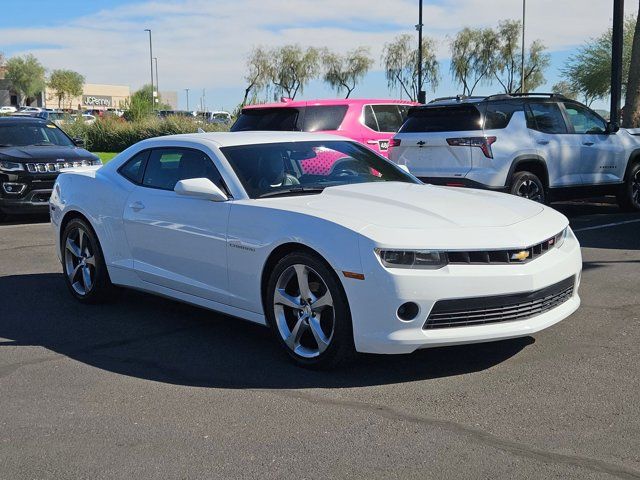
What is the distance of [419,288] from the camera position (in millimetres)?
4473

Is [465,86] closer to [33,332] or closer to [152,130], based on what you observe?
[152,130]

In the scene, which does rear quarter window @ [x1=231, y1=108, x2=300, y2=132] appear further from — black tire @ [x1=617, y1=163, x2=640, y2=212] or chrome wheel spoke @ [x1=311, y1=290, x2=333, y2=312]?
chrome wheel spoke @ [x1=311, y1=290, x2=333, y2=312]

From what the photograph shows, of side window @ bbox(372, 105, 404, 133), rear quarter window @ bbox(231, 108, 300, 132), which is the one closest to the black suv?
rear quarter window @ bbox(231, 108, 300, 132)

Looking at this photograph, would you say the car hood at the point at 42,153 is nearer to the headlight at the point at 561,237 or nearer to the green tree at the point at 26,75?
the headlight at the point at 561,237

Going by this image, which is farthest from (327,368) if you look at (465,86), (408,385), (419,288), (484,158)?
(465,86)

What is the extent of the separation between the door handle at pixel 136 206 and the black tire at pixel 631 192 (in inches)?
324

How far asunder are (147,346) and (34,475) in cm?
206

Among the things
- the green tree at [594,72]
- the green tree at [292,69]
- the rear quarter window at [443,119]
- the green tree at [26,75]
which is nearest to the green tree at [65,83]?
the green tree at [26,75]

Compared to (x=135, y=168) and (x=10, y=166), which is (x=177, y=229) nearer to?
(x=135, y=168)

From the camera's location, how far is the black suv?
12.4 m

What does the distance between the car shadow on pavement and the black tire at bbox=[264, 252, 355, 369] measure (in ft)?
0.41

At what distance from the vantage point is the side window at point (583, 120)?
11.4 metres

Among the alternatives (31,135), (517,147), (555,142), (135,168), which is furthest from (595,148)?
(31,135)

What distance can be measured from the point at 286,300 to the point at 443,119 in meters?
6.20
